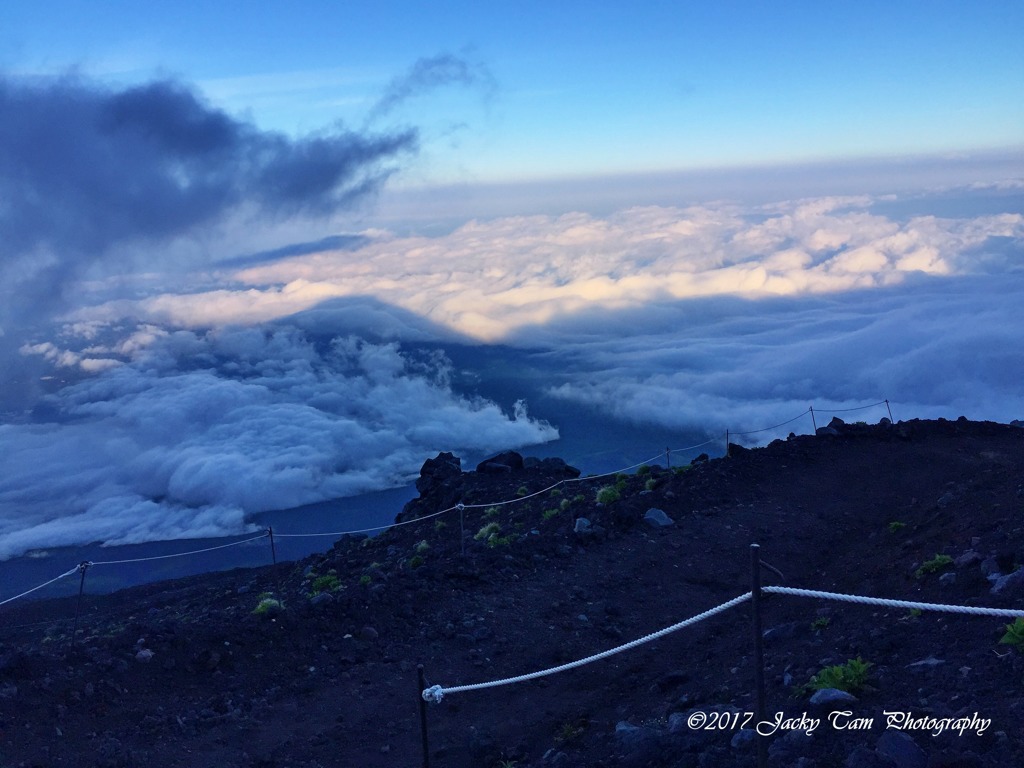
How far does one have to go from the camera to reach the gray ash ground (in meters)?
5.18

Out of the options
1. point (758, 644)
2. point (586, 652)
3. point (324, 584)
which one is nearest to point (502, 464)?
point (324, 584)

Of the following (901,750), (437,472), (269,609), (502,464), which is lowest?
(437,472)

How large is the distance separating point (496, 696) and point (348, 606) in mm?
2497

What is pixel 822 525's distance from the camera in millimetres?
Result: 12578

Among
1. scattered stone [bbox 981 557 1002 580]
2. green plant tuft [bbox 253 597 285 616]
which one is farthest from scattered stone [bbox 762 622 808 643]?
green plant tuft [bbox 253 597 285 616]

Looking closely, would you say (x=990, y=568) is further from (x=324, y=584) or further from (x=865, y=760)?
(x=324, y=584)

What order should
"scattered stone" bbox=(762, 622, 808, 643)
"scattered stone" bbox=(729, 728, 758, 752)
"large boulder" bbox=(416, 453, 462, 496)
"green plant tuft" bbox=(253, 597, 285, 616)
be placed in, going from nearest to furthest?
"scattered stone" bbox=(729, 728, 758, 752) < "scattered stone" bbox=(762, 622, 808, 643) < "green plant tuft" bbox=(253, 597, 285, 616) < "large boulder" bbox=(416, 453, 462, 496)

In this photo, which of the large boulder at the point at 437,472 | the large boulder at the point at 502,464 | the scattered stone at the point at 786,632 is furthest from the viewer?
the large boulder at the point at 437,472

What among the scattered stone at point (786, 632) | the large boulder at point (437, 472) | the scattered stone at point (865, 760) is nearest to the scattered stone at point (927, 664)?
the scattered stone at point (865, 760)

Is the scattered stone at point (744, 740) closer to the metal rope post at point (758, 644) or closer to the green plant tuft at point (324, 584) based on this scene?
the metal rope post at point (758, 644)

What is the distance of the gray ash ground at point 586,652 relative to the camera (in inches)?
204

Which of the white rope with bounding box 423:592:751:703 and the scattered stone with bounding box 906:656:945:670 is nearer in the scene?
the white rope with bounding box 423:592:751:703

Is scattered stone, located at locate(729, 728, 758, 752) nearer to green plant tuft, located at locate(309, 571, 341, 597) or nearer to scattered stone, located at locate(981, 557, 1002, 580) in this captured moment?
scattered stone, located at locate(981, 557, 1002, 580)

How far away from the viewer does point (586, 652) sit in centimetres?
871
